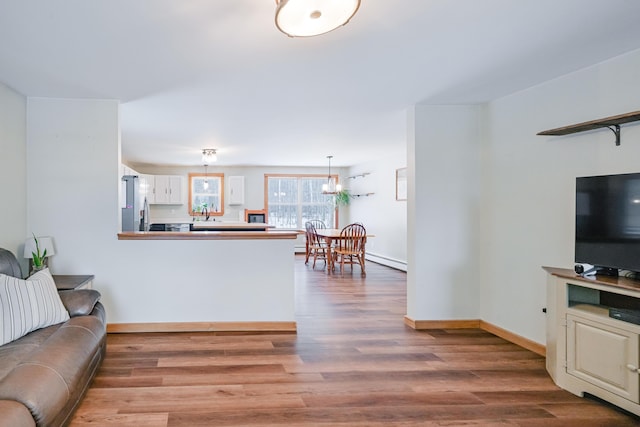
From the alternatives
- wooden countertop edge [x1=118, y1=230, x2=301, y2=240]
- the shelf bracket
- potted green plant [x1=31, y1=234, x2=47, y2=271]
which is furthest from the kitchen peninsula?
the shelf bracket

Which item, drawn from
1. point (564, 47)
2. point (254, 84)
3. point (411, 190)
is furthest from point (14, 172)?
point (564, 47)

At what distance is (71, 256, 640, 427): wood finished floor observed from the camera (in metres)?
2.29

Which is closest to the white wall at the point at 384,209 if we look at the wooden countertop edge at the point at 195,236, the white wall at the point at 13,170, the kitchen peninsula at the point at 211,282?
the wooden countertop edge at the point at 195,236

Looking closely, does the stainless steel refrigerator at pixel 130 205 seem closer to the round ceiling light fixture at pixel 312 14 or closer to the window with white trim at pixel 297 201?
the round ceiling light fixture at pixel 312 14

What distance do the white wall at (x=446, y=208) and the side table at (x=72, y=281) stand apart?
298cm

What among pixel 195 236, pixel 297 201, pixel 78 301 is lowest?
pixel 78 301

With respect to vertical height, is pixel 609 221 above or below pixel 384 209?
below

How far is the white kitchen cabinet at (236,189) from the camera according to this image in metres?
9.59

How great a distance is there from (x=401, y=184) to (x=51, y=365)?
20.7 feet

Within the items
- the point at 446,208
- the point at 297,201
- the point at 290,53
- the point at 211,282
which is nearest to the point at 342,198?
the point at 297,201

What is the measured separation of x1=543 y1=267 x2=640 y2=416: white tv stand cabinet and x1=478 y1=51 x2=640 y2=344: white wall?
0.52 meters

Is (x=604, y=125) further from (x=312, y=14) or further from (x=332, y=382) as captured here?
(x=332, y=382)

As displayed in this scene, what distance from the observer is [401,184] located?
750 cm

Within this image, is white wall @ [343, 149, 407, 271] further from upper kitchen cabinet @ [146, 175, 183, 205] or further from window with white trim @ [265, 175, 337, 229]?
upper kitchen cabinet @ [146, 175, 183, 205]
